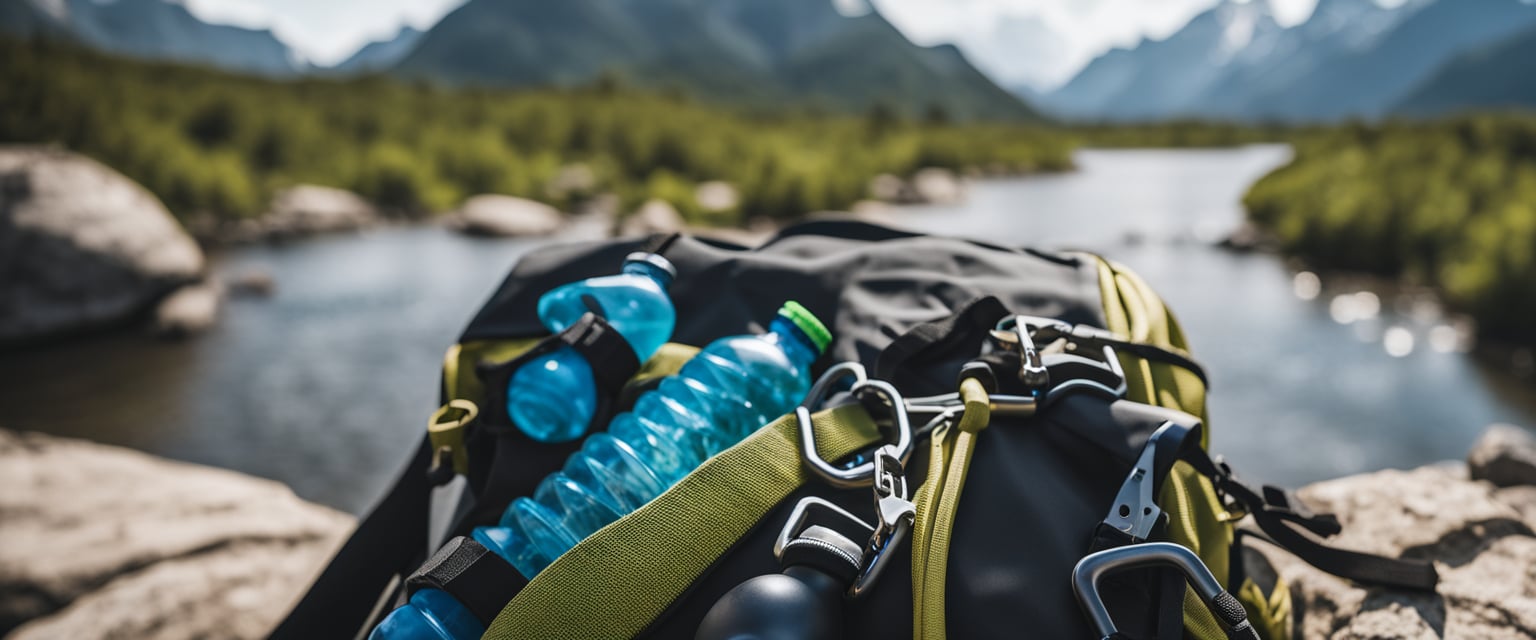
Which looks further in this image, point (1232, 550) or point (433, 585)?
point (1232, 550)

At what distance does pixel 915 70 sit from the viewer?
9900cm

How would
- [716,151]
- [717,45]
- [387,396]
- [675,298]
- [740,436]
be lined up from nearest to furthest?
[740,436], [675,298], [387,396], [716,151], [717,45]

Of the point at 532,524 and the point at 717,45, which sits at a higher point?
the point at 717,45

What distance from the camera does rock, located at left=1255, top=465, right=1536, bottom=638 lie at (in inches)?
37.1

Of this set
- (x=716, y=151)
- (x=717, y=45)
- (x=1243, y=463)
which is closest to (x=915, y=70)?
(x=717, y=45)

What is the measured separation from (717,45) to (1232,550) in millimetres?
114758

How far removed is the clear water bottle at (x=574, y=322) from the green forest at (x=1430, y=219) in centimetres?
554

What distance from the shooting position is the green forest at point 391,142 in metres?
9.08

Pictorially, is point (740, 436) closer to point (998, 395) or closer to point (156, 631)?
point (998, 395)

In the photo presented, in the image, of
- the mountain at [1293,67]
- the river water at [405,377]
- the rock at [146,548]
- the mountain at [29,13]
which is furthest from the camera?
the mountain at [1293,67]

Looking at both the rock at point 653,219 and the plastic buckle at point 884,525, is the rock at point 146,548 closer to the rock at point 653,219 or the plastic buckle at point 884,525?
the plastic buckle at point 884,525

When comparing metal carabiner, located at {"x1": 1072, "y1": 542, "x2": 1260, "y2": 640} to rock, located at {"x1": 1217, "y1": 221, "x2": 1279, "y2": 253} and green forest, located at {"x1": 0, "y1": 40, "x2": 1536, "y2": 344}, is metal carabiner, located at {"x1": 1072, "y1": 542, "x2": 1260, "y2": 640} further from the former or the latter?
rock, located at {"x1": 1217, "y1": 221, "x2": 1279, "y2": 253}

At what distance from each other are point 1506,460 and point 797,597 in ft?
6.60

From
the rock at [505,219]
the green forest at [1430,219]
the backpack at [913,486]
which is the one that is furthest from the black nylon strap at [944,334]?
the rock at [505,219]
